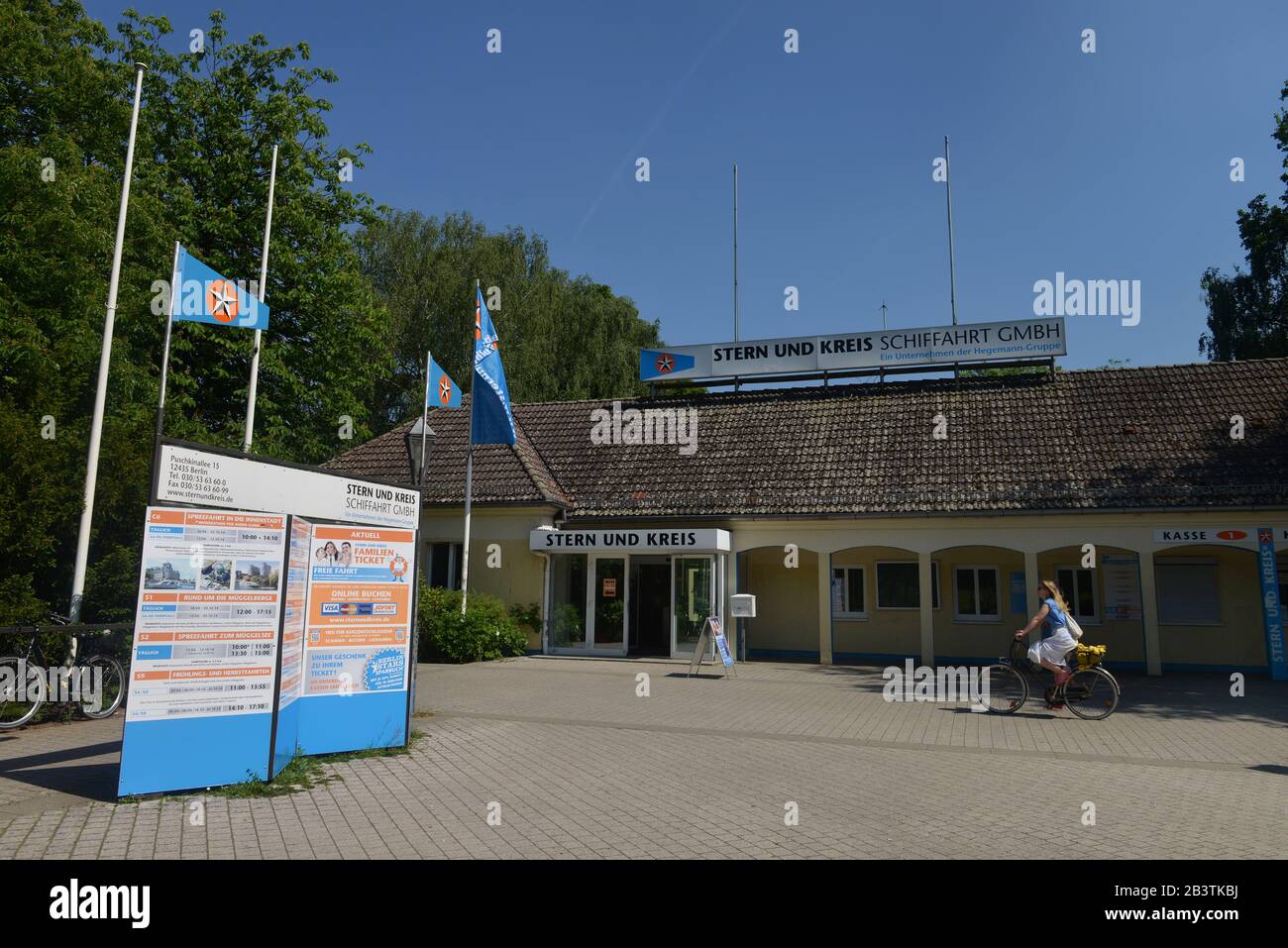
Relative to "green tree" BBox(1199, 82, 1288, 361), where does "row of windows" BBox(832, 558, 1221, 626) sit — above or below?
below

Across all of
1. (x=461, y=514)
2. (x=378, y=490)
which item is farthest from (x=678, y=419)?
(x=378, y=490)

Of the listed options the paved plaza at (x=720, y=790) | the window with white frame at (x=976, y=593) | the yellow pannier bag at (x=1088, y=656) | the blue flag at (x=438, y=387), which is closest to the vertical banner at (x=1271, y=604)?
the paved plaza at (x=720, y=790)

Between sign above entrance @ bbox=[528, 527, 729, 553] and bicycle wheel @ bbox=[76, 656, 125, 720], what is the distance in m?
9.97

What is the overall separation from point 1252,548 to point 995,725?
9444 mm

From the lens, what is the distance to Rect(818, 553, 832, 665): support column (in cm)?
1953

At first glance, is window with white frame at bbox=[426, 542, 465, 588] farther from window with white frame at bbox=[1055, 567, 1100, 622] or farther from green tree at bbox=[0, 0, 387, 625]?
window with white frame at bbox=[1055, 567, 1100, 622]

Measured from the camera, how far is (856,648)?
830 inches

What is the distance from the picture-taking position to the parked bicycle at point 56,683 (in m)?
10.1

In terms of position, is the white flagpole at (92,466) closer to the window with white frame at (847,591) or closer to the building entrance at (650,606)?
the building entrance at (650,606)

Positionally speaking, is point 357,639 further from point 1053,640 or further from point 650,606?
point 650,606

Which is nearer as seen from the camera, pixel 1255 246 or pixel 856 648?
pixel 856 648

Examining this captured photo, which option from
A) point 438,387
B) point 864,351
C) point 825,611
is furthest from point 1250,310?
point 438,387

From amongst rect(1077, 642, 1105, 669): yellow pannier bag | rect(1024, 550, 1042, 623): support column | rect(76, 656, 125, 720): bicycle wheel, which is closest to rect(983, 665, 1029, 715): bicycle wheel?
rect(1077, 642, 1105, 669): yellow pannier bag
